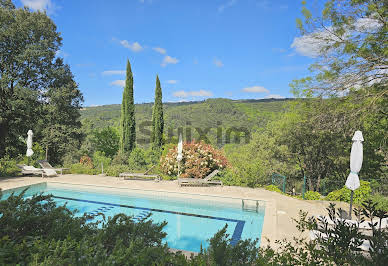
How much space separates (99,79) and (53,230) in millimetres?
22544

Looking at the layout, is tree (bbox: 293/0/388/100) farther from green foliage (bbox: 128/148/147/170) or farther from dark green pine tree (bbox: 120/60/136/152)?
dark green pine tree (bbox: 120/60/136/152)

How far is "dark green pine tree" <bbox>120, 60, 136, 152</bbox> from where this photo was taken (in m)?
15.4

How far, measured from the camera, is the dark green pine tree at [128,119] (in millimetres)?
15406

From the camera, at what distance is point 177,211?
22.8 feet

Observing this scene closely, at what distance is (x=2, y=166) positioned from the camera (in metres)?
9.92

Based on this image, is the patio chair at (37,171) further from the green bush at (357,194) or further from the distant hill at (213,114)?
the distant hill at (213,114)

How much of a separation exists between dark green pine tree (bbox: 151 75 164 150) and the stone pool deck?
5.64 m

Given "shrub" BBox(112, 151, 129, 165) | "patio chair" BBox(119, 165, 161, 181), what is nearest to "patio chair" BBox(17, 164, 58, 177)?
"patio chair" BBox(119, 165, 161, 181)

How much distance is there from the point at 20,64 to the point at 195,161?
11.1m

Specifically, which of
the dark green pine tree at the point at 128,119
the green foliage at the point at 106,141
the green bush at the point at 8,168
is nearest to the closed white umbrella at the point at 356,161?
the green bush at the point at 8,168

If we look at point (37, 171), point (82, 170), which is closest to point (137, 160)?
point (82, 170)

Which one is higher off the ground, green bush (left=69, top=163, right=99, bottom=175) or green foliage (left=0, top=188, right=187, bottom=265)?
green foliage (left=0, top=188, right=187, bottom=265)

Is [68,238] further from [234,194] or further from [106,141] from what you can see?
[106,141]

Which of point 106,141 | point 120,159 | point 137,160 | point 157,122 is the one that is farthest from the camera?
point 106,141
